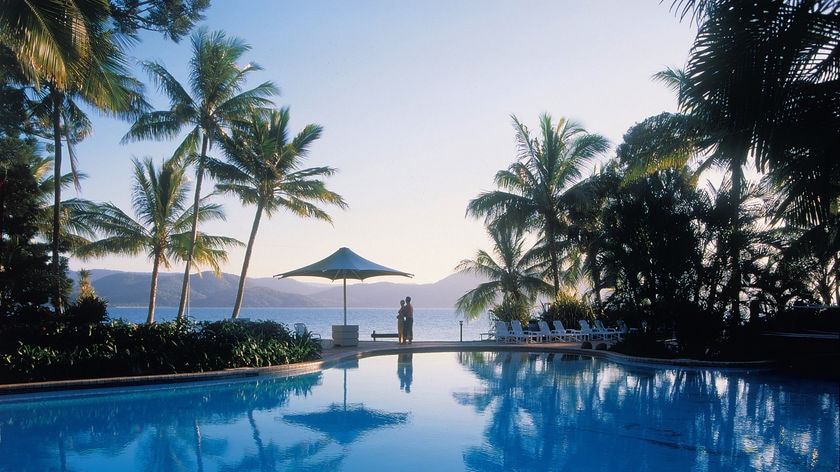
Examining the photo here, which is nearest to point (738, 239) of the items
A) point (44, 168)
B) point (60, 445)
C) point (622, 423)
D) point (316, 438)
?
point (622, 423)

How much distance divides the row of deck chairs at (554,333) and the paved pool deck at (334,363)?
0.41 metres

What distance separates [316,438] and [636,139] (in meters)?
12.8

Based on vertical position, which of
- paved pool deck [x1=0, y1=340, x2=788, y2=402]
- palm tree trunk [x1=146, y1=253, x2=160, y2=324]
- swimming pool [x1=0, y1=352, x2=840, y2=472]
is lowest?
swimming pool [x1=0, y1=352, x2=840, y2=472]

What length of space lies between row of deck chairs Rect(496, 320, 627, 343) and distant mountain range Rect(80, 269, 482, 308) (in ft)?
196

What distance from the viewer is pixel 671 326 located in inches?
586

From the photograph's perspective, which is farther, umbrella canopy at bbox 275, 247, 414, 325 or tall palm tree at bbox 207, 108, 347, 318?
tall palm tree at bbox 207, 108, 347, 318

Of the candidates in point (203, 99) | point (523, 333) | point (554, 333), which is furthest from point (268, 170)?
point (554, 333)

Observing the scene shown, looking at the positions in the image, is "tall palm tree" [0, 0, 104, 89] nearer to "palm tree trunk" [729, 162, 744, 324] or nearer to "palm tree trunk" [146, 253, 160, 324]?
"palm tree trunk" [729, 162, 744, 324]

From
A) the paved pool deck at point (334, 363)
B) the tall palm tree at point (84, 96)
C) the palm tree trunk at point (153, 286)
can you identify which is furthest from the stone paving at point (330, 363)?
the palm tree trunk at point (153, 286)

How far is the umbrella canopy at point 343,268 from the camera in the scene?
56.7ft

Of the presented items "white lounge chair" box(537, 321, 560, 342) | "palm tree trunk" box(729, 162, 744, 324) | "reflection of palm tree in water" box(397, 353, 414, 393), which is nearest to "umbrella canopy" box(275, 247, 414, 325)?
"reflection of palm tree in water" box(397, 353, 414, 393)

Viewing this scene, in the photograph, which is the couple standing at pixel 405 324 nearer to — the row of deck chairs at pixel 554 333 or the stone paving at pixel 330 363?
the stone paving at pixel 330 363

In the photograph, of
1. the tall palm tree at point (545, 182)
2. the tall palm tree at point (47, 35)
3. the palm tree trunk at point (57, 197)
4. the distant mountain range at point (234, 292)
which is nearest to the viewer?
the tall palm tree at point (47, 35)

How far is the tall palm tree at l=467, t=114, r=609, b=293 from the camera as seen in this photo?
2155cm
